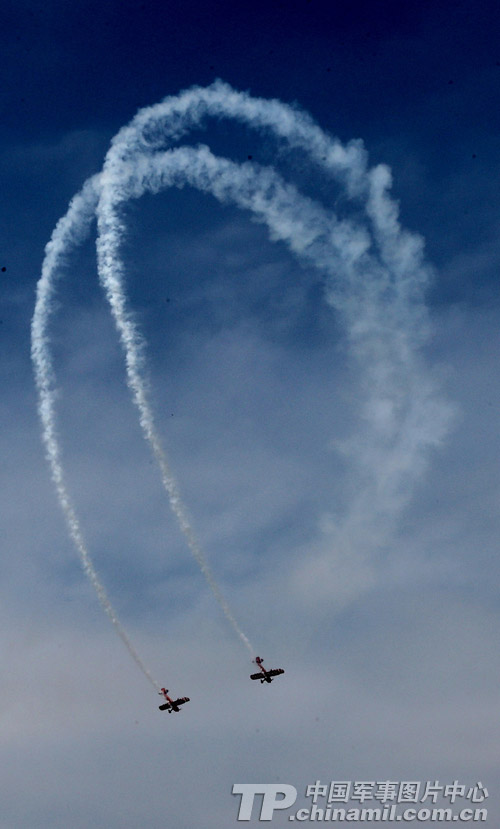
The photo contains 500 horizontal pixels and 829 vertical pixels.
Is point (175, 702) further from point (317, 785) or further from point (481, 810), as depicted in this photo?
point (481, 810)

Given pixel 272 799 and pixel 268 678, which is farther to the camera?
pixel 268 678

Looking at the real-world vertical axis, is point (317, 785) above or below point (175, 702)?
below

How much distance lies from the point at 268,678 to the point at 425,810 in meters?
32.2

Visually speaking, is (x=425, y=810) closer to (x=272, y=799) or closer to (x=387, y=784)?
(x=387, y=784)

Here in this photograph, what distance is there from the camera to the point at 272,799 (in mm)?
121062

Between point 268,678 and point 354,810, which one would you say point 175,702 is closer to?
point 268,678

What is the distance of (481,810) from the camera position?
120 m

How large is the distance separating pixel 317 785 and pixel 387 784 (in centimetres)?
691

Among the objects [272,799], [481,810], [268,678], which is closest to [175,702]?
[268,678]

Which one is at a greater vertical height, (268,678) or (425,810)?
(268,678)

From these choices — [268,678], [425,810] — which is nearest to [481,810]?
[425,810]

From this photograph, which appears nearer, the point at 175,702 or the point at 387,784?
the point at 387,784

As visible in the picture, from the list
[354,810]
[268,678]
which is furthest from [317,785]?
[268,678]

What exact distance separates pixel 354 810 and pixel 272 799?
7.53 m
